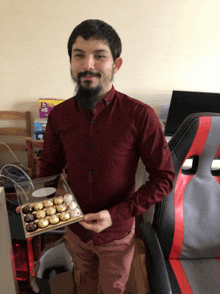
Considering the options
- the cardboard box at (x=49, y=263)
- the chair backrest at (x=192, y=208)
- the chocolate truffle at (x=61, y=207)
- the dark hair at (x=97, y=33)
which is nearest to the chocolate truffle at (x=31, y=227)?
the chocolate truffle at (x=61, y=207)

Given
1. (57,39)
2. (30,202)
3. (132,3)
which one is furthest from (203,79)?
(30,202)

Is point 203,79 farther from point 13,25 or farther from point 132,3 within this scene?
point 13,25

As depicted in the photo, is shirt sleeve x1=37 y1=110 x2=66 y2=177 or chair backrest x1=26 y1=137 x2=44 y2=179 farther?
chair backrest x1=26 y1=137 x2=44 y2=179

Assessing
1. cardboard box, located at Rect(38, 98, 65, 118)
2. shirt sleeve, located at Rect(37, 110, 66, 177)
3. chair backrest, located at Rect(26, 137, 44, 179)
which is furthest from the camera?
cardboard box, located at Rect(38, 98, 65, 118)

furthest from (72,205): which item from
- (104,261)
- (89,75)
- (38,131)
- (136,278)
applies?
(38,131)

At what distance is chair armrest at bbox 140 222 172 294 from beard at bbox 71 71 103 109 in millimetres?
574

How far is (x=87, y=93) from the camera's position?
2.62 feet

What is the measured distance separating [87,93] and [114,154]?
0.85 ft

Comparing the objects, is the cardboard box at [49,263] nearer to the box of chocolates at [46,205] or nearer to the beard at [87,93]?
the box of chocolates at [46,205]

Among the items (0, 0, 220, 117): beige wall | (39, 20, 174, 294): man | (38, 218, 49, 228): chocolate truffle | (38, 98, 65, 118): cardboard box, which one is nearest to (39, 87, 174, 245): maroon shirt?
(39, 20, 174, 294): man

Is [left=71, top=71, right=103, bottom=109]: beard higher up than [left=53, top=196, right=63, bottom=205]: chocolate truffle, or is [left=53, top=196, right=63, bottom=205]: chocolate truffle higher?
[left=71, top=71, right=103, bottom=109]: beard

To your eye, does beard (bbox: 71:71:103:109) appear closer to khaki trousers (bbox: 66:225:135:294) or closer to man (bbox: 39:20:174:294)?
man (bbox: 39:20:174:294)

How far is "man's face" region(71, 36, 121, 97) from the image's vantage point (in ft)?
2.45

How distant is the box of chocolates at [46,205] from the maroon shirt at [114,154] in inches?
3.7
